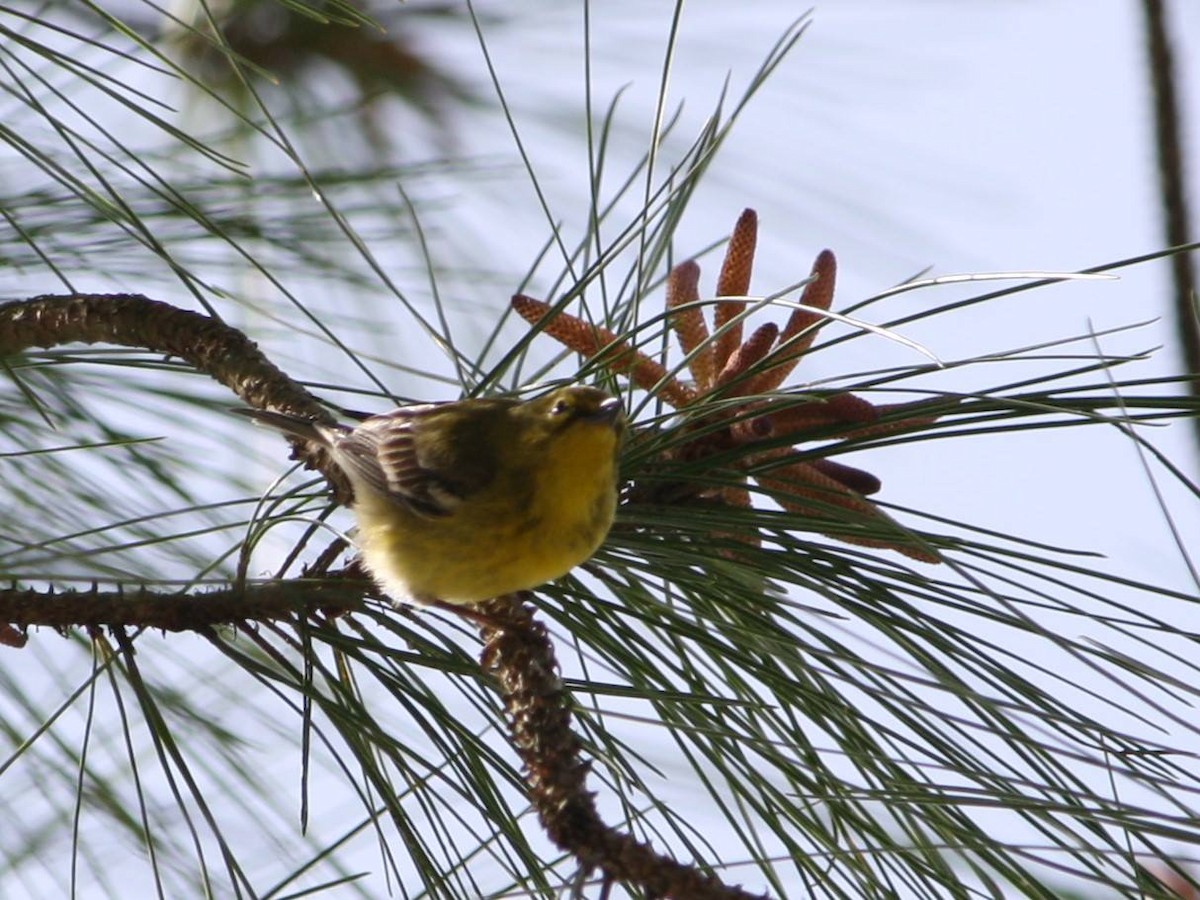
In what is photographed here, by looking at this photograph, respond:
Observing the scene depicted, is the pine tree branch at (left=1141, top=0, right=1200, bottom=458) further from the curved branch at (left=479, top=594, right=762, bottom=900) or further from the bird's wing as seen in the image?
the bird's wing

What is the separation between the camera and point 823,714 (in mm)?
1728

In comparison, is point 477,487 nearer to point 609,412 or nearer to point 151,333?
point 609,412

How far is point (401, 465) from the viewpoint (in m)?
2.53

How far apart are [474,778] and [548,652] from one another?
0.64 ft

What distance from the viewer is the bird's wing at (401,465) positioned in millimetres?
2412

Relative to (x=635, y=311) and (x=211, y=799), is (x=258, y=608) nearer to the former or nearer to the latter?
(x=635, y=311)

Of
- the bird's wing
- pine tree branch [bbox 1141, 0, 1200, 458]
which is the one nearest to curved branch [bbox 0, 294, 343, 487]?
the bird's wing

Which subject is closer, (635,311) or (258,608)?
(258,608)

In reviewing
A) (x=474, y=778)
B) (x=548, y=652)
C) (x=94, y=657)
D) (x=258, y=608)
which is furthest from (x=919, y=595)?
(x=94, y=657)

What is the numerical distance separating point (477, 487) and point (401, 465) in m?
0.16

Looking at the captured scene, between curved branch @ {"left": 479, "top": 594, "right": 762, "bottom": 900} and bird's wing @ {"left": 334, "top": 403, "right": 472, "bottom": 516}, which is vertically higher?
bird's wing @ {"left": 334, "top": 403, "right": 472, "bottom": 516}

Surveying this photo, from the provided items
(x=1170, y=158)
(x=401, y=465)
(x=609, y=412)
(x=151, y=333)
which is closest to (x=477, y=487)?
(x=401, y=465)

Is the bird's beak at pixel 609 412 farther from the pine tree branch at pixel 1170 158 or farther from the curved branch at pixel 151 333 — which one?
the pine tree branch at pixel 1170 158

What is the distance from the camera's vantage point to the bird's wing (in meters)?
2.41
